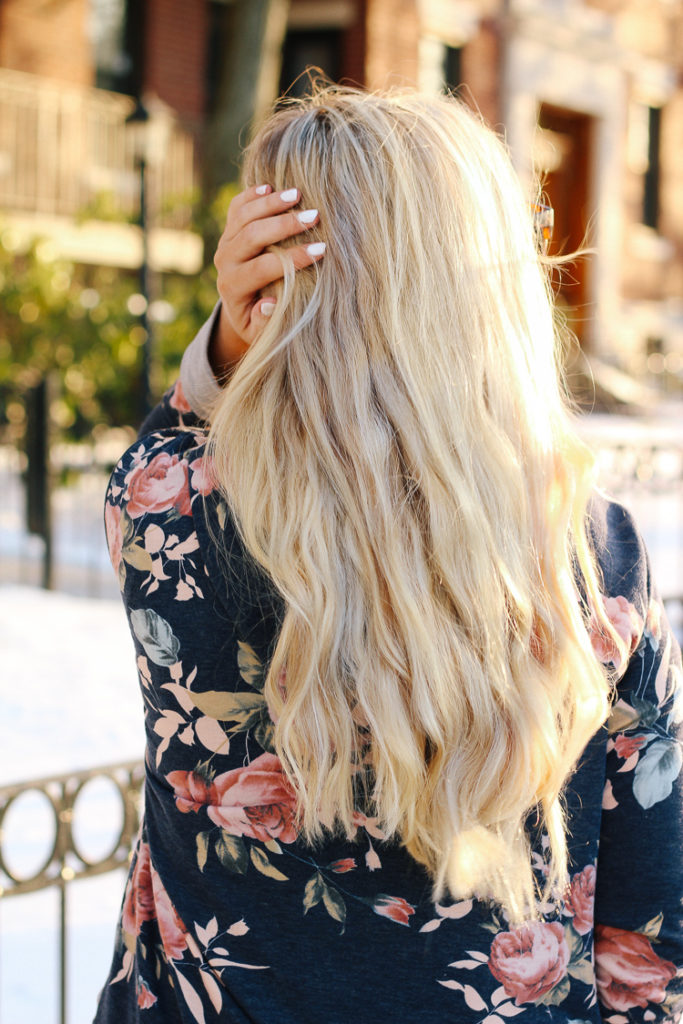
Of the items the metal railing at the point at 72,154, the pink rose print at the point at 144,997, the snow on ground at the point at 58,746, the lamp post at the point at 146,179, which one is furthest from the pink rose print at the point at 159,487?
the metal railing at the point at 72,154

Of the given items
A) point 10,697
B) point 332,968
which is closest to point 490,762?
point 332,968

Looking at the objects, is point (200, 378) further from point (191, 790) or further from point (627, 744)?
point (627, 744)

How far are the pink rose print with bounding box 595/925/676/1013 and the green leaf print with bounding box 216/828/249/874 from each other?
0.43 meters

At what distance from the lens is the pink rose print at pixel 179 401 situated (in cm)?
140

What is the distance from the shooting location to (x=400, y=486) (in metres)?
1.03

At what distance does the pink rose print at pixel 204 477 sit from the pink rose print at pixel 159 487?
14mm

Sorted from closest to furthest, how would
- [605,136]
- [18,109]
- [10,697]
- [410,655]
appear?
[410,655], [10,697], [18,109], [605,136]

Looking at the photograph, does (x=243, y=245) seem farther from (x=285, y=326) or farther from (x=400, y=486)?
(x=400, y=486)

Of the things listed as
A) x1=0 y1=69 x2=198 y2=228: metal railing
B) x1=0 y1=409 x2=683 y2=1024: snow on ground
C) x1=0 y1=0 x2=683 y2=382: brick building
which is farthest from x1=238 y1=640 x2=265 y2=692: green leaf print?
x1=0 y1=0 x2=683 y2=382: brick building

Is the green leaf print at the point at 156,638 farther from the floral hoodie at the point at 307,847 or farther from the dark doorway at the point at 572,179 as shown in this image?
the dark doorway at the point at 572,179

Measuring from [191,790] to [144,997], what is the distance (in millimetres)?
295

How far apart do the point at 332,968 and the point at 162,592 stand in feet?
1.45

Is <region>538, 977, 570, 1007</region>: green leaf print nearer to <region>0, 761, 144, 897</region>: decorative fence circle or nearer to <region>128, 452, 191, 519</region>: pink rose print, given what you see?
<region>128, 452, 191, 519</region>: pink rose print


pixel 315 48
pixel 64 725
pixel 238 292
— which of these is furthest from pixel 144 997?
pixel 315 48
